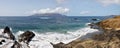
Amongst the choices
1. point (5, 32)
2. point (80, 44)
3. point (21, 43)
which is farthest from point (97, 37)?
point (5, 32)

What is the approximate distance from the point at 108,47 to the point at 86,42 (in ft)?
6.58

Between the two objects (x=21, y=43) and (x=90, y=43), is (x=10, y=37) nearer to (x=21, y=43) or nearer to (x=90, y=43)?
(x=21, y=43)

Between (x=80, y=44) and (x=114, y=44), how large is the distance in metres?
2.59

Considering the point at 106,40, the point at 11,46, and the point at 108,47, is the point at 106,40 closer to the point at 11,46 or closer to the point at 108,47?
the point at 108,47

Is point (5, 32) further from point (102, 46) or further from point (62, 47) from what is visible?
point (102, 46)

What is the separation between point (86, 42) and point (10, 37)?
7283mm

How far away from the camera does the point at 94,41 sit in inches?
923

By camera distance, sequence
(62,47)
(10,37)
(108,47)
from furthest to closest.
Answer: (10,37) < (62,47) < (108,47)

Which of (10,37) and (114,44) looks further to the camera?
(10,37)

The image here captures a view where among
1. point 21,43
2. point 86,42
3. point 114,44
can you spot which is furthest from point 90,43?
point 21,43

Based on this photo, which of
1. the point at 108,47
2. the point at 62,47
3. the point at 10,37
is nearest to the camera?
the point at 108,47

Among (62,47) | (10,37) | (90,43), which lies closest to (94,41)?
(90,43)

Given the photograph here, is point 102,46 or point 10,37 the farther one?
point 10,37

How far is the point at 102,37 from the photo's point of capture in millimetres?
24438
